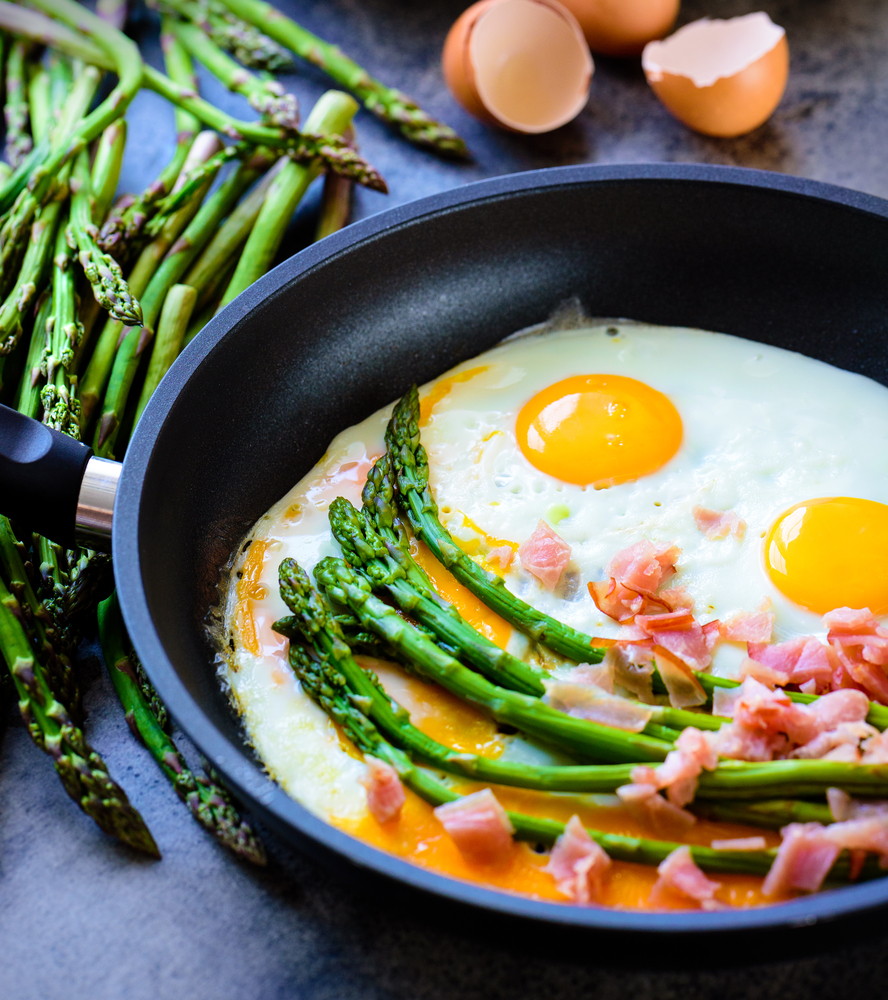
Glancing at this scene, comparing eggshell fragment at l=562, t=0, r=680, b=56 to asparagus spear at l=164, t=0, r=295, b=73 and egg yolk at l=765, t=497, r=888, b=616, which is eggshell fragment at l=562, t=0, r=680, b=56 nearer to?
asparagus spear at l=164, t=0, r=295, b=73

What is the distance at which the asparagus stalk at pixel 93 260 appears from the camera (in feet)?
7.07

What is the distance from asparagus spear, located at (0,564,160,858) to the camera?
1670mm

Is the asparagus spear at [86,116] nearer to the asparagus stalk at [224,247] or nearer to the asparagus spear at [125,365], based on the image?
the asparagus spear at [125,365]

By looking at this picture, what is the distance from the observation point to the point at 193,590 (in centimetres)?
190

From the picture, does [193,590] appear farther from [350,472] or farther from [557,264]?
[557,264]

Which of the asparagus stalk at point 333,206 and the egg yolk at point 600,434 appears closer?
the egg yolk at point 600,434

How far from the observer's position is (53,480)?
5.87ft

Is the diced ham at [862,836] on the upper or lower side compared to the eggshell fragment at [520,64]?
lower

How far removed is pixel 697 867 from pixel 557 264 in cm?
154

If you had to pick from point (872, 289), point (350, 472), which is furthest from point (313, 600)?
point (872, 289)

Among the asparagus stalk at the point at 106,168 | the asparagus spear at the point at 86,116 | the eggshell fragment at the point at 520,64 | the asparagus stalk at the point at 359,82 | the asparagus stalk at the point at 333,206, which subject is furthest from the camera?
the asparagus stalk at the point at 359,82

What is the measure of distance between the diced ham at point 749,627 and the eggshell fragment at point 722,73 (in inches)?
68.2

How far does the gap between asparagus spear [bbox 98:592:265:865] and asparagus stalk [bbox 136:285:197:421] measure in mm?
598

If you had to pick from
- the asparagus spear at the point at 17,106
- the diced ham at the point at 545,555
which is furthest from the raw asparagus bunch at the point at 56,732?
the asparagus spear at the point at 17,106
